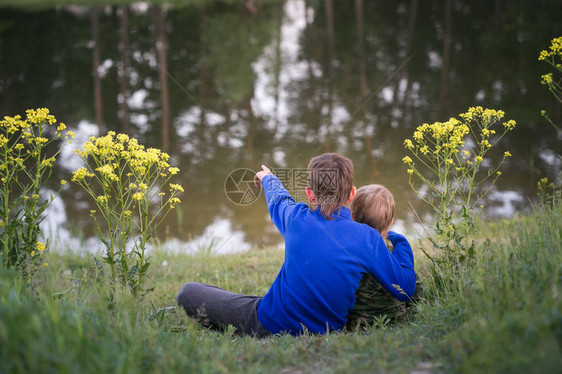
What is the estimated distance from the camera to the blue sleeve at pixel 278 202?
123 inches

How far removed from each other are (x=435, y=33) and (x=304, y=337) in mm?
17530

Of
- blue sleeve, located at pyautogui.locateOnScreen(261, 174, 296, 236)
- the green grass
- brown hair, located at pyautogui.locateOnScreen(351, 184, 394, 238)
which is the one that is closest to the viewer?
the green grass

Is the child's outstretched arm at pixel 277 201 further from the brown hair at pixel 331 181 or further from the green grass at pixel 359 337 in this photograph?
the green grass at pixel 359 337

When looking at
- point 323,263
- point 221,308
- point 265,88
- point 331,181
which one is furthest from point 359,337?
point 265,88

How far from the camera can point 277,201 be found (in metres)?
3.22

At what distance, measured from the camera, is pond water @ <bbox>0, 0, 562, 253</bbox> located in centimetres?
766

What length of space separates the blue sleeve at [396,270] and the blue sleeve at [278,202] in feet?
2.15

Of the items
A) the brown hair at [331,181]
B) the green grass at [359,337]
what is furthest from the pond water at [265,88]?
the green grass at [359,337]

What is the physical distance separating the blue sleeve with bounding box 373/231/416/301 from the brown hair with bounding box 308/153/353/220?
0.40m

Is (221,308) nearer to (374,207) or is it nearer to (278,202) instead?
(278,202)

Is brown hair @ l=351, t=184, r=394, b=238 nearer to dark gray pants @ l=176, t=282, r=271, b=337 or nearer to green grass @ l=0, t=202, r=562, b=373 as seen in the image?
green grass @ l=0, t=202, r=562, b=373

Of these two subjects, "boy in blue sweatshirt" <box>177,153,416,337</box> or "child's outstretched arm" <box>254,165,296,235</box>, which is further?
"child's outstretched arm" <box>254,165,296,235</box>

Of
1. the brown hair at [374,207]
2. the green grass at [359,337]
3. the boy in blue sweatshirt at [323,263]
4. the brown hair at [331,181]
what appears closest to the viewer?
the green grass at [359,337]

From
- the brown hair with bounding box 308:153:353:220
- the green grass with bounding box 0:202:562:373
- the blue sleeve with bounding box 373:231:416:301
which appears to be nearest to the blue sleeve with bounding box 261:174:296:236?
the brown hair with bounding box 308:153:353:220
